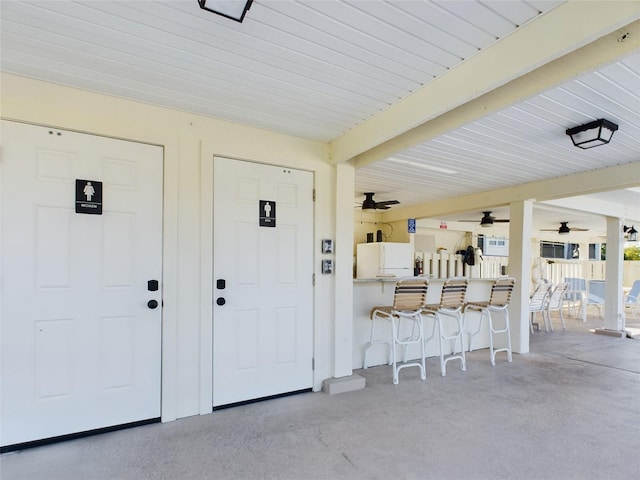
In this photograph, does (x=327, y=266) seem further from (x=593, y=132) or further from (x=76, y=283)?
(x=593, y=132)

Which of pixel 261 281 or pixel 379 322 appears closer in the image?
pixel 261 281

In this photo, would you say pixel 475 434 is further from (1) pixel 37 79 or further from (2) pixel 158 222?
(1) pixel 37 79

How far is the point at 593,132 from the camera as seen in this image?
283 centimetres

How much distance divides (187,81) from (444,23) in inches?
62.1

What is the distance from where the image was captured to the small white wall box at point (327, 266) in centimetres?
342

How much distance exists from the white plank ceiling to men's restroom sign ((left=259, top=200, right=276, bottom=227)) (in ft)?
2.16

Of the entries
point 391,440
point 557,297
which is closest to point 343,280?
point 391,440

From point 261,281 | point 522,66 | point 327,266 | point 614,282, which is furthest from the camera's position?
point 614,282

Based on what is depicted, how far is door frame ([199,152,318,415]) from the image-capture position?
283 centimetres

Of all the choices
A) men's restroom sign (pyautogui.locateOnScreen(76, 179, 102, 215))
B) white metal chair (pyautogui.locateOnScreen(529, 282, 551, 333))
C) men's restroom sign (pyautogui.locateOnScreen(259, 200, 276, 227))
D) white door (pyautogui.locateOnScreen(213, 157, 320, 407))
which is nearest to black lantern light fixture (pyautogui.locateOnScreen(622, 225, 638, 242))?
white metal chair (pyautogui.locateOnScreen(529, 282, 551, 333))

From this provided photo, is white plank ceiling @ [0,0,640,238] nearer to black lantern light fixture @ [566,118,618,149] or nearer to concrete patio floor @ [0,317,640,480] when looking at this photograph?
black lantern light fixture @ [566,118,618,149]

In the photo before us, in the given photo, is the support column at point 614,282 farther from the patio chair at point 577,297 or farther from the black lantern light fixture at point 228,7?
the black lantern light fixture at point 228,7

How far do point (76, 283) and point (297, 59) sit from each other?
207 cm

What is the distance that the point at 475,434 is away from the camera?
2570 millimetres
